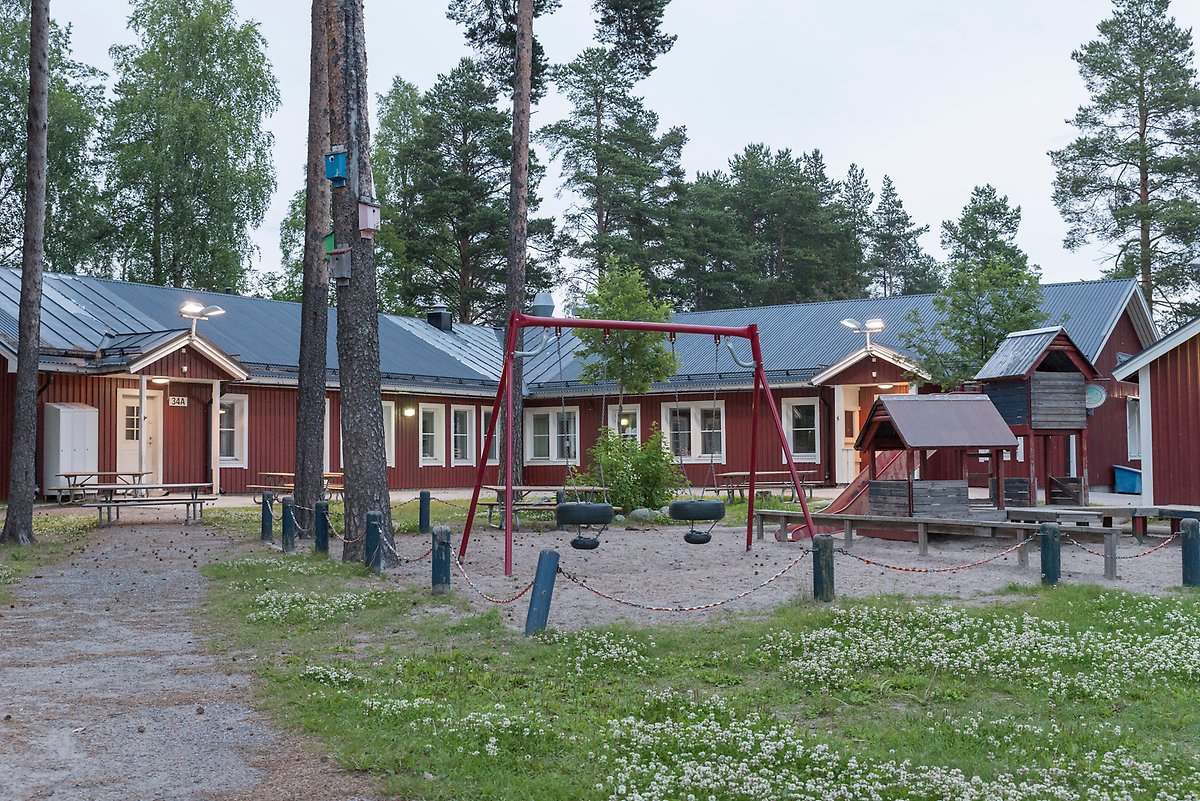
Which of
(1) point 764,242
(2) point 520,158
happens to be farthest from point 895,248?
(2) point 520,158

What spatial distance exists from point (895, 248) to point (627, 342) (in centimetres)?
3983

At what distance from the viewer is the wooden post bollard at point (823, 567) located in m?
10.1

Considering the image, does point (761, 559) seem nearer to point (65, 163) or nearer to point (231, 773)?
point (231, 773)

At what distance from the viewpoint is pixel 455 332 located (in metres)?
36.4

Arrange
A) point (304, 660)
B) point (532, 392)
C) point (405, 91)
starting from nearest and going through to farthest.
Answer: point (304, 660) → point (532, 392) → point (405, 91)

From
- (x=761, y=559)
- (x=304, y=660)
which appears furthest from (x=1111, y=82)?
(x=304, y=660)

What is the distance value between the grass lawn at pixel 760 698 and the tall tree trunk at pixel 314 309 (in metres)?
6.70

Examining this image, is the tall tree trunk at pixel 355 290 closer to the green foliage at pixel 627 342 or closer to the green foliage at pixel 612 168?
the green foliage at pixel 627 342

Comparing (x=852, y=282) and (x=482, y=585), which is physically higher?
(x=852, y=282)

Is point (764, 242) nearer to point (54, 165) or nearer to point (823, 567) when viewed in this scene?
point (54, 165)

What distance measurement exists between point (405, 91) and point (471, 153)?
7.28 metres

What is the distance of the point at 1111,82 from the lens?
1630 inches

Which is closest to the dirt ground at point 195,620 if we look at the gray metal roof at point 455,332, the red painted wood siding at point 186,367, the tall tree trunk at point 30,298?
the tall tree trunk at point 30,298

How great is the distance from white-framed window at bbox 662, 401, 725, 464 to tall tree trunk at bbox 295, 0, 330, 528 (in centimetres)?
1457
